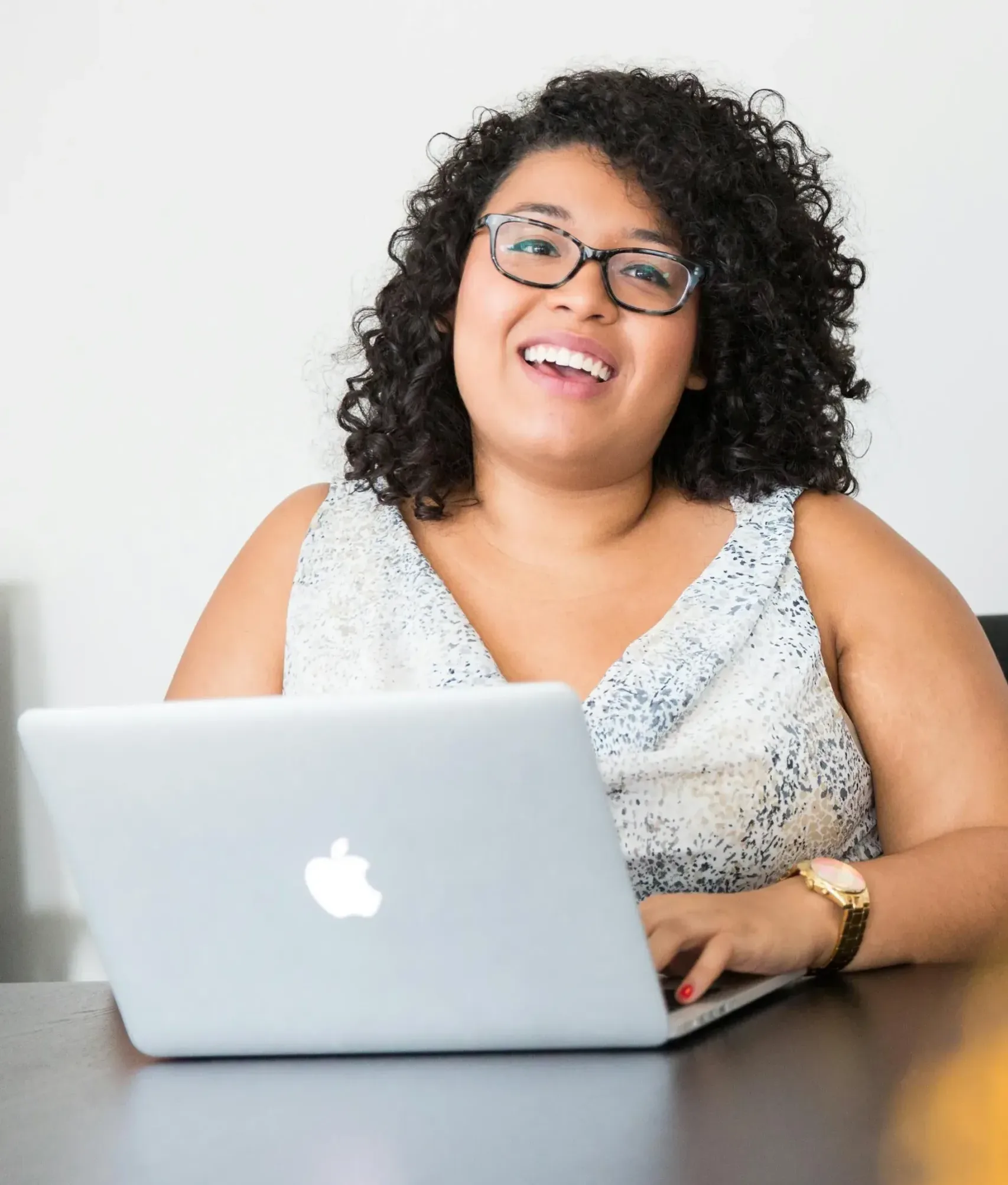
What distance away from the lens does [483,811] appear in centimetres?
84

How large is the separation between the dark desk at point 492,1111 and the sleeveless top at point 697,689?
0.45 m

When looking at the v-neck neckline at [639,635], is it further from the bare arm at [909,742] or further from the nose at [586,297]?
the nose at [586,297]

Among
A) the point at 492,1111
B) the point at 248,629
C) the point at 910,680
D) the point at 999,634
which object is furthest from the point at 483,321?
the point at 492,1111

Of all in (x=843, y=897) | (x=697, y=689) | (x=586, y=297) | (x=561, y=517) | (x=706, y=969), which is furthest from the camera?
(x=561, y=517)

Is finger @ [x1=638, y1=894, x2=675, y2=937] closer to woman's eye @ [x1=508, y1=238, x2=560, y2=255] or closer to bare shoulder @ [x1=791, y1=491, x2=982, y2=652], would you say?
bare shoulder @ [x1=791, y1=491, x2=982, y2=652]

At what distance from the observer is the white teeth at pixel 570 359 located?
1.63 m

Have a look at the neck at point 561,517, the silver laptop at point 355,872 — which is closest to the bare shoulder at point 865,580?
the neck at point 561,517

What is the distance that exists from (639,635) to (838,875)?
1.54 feet

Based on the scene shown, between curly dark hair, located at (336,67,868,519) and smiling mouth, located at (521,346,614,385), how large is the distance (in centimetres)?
20

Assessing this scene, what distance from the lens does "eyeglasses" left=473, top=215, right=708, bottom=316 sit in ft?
5.48

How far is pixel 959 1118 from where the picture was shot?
0.75 meters

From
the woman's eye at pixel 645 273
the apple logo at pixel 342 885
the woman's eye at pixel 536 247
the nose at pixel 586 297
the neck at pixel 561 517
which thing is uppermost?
the woman's eye at pixel 536 247

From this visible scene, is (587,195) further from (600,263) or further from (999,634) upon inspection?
(999,634)

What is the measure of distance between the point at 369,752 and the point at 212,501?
2047mm
